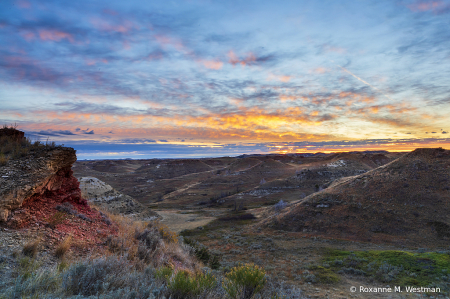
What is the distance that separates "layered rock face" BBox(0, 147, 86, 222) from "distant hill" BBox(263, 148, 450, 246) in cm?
2218

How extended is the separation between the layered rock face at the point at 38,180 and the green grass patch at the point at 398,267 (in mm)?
15803

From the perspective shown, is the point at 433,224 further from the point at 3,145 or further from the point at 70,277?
the point at 3,145

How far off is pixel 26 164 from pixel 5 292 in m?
6.10

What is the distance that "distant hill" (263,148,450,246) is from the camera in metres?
19.4

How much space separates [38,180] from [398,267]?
18479 millimetres

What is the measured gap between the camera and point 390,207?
2217 cm

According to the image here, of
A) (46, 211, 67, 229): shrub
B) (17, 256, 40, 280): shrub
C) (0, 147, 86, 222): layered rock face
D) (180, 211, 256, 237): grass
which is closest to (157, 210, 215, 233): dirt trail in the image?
(180, 211, 256, 237): grass

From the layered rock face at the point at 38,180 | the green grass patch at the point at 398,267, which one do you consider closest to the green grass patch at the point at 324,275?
the green grass patch at the point at 398,267

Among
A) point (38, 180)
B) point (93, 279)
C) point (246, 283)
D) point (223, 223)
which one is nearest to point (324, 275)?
point (246, 283)

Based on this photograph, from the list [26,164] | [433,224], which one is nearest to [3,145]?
[26,164]

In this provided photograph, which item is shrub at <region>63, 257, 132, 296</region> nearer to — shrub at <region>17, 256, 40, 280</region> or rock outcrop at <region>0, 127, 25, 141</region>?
shrub at <region>17, 256, 40, 280</region>

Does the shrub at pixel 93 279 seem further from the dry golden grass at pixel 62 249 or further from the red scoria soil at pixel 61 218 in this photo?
the red scoria soil at pixel 61 218

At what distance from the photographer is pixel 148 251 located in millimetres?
7281

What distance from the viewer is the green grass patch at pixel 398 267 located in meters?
10.9
